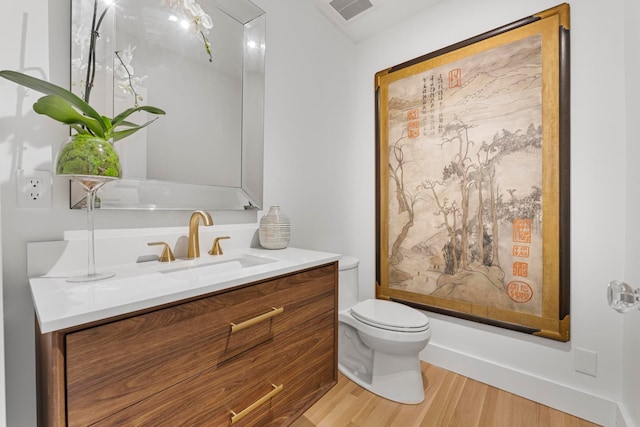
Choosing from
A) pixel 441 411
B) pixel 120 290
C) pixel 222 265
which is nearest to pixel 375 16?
pixel 222 265

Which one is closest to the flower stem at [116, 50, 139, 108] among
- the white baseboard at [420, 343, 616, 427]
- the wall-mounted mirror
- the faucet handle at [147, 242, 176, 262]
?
the wall-mounted mirror

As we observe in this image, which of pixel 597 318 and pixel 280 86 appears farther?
pixel 280 86

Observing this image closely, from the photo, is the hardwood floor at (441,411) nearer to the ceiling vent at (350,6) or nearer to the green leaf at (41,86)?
the green leaf at (41,86)

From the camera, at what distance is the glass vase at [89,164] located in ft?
2.62

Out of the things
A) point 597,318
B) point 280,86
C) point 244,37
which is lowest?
point 597,318

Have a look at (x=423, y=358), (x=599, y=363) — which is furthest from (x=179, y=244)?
(x=599, y=363)

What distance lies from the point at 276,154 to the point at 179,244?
75cm

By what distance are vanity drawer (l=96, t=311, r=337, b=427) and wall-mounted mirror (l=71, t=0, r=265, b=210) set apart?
71 cm

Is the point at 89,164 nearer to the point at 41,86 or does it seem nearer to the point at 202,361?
the point at 41,86

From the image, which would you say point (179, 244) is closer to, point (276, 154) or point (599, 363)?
point (276, 154)

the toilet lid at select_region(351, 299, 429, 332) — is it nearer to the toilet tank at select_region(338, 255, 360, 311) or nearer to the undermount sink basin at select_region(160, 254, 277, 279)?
the toilet tank at select_region(338, 255, 360, 311)

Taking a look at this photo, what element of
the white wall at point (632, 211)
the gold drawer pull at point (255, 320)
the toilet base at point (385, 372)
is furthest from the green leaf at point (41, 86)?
the white wall at point (632, 211)

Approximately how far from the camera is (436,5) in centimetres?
191

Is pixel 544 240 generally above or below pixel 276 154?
below
